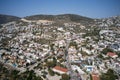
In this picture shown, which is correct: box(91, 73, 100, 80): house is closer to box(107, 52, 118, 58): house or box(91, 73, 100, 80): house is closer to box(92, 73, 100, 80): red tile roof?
box(92, 73, 100, 80): red tile roof

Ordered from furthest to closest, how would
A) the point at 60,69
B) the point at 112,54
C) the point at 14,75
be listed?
the point at 112,54 < the point at 60,69 < the point at 14,75

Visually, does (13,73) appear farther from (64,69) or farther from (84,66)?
(84,66)

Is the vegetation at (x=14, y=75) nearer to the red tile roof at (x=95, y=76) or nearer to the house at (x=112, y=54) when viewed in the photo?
the red tile roof at (x=95, y=76)

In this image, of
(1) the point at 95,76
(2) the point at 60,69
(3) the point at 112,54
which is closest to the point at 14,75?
(2) the point at 60,69

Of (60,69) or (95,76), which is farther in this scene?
(60,69)

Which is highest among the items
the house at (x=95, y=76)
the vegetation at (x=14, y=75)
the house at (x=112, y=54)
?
the house at (x=112, y=54)

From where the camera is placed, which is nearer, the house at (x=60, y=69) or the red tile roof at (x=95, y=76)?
the red tile roof at (x=95, y=76)

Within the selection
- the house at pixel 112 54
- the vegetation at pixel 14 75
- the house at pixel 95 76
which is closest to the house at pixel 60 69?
the vegetation at pixel 14 75

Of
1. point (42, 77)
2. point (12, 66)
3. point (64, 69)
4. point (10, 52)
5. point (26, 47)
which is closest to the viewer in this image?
point (42, 77)

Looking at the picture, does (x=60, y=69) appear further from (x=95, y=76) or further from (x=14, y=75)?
(x=14, y=75)

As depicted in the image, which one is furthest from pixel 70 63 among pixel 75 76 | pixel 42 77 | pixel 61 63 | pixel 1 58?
pixel 1 58

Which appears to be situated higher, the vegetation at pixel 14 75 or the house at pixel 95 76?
the house at pixel 95 76
